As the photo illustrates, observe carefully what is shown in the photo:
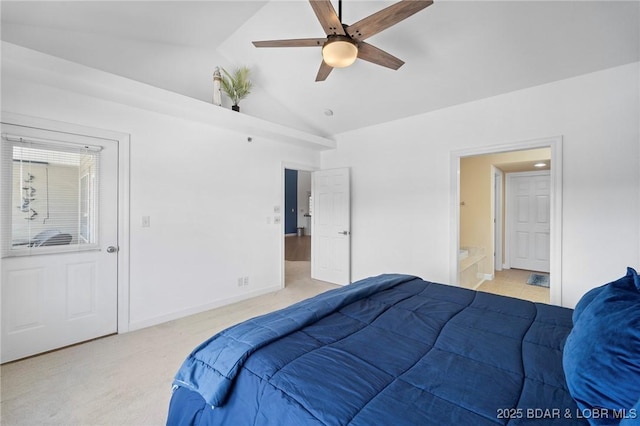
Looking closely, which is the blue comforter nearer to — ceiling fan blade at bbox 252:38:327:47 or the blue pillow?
the blue pillow

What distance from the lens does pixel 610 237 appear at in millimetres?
2611

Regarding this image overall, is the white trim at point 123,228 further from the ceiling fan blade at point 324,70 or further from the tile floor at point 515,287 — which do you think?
the tile floor at point 515,287

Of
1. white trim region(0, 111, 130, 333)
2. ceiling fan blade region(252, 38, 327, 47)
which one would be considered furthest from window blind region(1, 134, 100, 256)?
ceiling fan blade region(252, 38, 327, 47)

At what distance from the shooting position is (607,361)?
2.72 feet

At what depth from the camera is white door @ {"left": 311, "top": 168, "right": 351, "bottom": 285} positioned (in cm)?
459

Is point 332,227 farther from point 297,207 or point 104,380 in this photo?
point 297,207

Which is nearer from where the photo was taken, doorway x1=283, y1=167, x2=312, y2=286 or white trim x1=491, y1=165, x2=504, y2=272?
white trim x1=491, y1=165, x2=504, y2=272

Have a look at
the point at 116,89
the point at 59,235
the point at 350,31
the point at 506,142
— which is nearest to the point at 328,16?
the point at 350,31

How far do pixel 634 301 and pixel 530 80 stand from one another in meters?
2.79

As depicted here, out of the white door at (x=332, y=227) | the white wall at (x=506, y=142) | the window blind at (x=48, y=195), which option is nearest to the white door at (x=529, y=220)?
the white wall at (x=506, y=142)

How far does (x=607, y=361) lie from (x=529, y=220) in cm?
599

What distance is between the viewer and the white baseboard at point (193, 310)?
2.97 meters

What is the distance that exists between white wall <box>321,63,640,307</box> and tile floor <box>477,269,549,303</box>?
4.24 feet

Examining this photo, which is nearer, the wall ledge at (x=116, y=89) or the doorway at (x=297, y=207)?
the wall ledge at (x=116, y=89)
